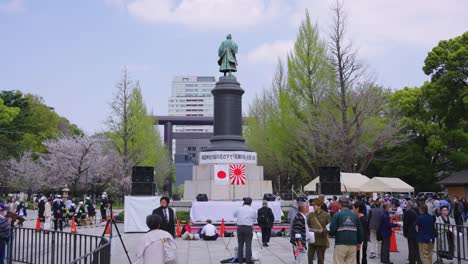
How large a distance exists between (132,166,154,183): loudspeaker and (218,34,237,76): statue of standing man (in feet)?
35.1

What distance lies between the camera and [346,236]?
9414 millimetres

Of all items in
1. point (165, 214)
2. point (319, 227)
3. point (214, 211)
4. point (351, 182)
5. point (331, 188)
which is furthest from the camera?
point (351, 182)

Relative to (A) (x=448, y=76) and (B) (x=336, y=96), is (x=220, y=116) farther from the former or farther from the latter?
(A) (x=448, y=76)

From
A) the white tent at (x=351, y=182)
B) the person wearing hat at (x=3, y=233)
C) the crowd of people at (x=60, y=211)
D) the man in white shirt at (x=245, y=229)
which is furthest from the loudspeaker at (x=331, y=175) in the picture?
the person wearing hat at (x=3, y=233)

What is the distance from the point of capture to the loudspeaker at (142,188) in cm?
2200

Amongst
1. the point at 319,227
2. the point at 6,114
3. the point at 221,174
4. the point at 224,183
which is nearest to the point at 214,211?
the point at 224,183

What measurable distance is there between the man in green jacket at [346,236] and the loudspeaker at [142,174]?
45.0 ft

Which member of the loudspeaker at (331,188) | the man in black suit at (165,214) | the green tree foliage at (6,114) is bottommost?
the man in black suit at (165,214)

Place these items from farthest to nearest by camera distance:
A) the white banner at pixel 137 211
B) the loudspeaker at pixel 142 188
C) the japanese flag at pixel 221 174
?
the japanese flag at pixel 221 174 → the loudspeaker at pixel 142 188 → the white banner at pixel 137 211

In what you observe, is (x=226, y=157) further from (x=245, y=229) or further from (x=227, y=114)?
(x=245, y=229)

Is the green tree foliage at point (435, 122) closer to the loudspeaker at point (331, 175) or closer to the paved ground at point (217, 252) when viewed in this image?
the loudspeaker at point (331, 175)

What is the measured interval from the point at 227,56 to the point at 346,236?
22.8 meters

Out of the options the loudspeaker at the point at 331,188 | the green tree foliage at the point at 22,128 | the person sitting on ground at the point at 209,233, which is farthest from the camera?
the green tree foliage at the point at 22,128

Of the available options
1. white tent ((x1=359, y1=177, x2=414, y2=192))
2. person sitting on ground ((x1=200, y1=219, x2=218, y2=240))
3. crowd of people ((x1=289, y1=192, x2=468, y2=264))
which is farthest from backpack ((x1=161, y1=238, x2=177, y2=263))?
white tent ((x1=359, y1=177, x2=414, y2=192))
